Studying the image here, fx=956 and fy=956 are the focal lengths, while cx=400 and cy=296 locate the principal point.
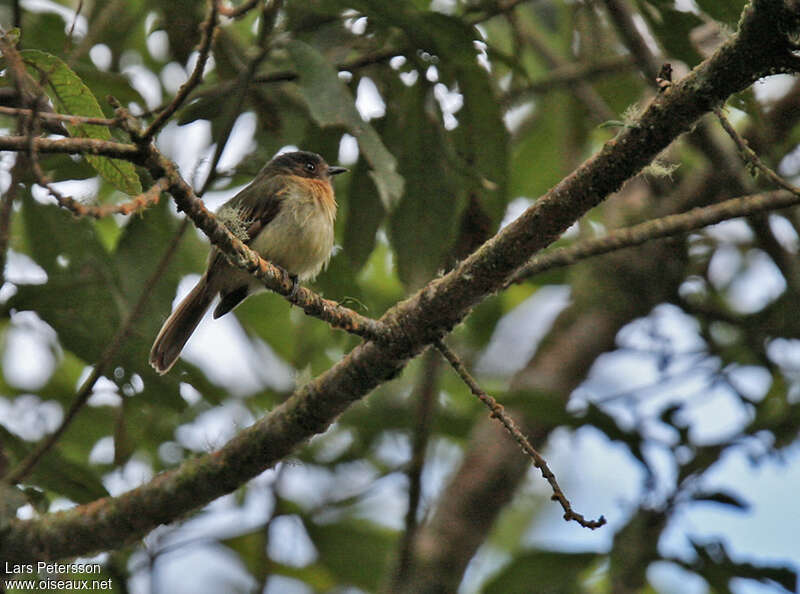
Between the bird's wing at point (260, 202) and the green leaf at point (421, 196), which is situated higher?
the bird's wing at point (260, 202)

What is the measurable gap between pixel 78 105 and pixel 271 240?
1779 mm

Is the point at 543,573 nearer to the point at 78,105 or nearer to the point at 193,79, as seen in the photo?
the point at 78,105

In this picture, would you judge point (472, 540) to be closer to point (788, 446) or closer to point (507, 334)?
point (788, 446)

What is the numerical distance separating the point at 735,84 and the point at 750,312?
122 inches

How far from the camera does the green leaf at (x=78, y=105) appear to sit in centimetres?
250

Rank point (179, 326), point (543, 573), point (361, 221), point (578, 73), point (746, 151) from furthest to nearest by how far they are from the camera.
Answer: point (578, 73) < point (543, 573) < point (179, 326) < point (361, 221) < point (746, 151)

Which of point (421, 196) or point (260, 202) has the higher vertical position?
point (260, 202)

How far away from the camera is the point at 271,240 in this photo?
4316 millimetres

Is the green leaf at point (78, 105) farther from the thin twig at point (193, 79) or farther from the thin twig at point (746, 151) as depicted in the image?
the thin twig at point (746, 151)

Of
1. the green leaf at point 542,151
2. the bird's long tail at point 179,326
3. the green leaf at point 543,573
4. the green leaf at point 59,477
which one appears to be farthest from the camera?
the green leaf at point 542,151

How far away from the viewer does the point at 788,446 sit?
15.0ft

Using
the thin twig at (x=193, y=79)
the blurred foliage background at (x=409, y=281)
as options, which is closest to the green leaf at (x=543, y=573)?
the blurred foliage background at (x=409, y=281)

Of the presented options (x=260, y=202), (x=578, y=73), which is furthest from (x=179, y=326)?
(x=578, y=73)

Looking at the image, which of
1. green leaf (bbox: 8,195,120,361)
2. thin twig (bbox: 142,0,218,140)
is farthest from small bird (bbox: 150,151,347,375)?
thin twig (bbox: 142,0,218,140)
